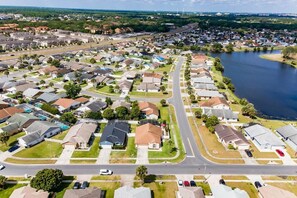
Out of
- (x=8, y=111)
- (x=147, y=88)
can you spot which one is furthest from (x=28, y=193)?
(x=147, y=88)

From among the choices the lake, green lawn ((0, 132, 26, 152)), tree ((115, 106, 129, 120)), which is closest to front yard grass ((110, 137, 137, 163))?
tree ((115, 106, 129, 120))

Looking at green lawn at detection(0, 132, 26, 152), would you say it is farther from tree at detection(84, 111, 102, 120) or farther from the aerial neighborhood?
tree at detection(84, 111, 102, 120)

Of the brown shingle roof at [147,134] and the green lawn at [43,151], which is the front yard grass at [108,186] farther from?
the green lawn at [43,151]

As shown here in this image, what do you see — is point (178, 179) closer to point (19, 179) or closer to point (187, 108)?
point (19, 179)

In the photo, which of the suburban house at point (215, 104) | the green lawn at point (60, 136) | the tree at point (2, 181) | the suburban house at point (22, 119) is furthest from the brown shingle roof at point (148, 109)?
the tree at point (2, 181)

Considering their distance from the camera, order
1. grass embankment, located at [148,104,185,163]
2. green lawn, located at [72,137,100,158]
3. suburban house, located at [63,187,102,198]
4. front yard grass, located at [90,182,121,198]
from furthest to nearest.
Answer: grass embankment, located at [148,104,185,163] → green lawn, located at [72,137,100,158] → front yard grass, located at [90,182,121,198] → suburban house, located at [63,187,102,198]

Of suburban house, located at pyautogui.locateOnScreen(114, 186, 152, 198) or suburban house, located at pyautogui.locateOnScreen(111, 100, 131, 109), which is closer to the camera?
suburban house, located at pyautogui.locateOnScreen(114, 186, 152, 198)

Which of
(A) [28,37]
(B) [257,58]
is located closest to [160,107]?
(B) [257,58]
